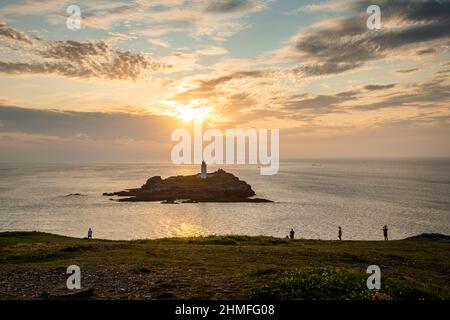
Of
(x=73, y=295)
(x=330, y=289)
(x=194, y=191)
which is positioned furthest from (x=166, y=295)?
(x=194, y=191)

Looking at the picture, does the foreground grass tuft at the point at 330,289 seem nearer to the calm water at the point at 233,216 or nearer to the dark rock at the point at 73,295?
the dark rock at the point at 73,295

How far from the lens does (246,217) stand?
10388 cm

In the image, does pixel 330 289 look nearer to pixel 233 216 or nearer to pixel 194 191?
pixel 233 216

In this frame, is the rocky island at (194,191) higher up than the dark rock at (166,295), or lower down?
lower down

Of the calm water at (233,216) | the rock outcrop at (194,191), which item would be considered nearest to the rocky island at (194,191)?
the rock outcrop at (194,191)

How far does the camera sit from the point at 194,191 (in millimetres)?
148000

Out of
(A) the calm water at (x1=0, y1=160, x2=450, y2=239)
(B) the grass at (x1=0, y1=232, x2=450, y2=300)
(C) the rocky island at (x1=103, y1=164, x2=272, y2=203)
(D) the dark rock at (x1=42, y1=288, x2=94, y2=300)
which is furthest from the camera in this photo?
(C) the rocky island at (x1=103, y1=164, x2=272, y2=203)

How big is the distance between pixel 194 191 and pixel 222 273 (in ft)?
423

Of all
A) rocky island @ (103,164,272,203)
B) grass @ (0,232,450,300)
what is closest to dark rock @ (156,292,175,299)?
grass @ (0,232,450,300)

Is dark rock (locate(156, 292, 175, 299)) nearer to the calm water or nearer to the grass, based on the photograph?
the grass

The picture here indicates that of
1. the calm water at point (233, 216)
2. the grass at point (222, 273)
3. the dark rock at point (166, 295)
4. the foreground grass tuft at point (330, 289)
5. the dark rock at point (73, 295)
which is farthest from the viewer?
the calm water at point (233, 216)

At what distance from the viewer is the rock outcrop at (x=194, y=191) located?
143 meters

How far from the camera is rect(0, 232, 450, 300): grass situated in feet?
49.2

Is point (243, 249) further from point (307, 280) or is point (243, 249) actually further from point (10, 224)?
point (10, 224)
